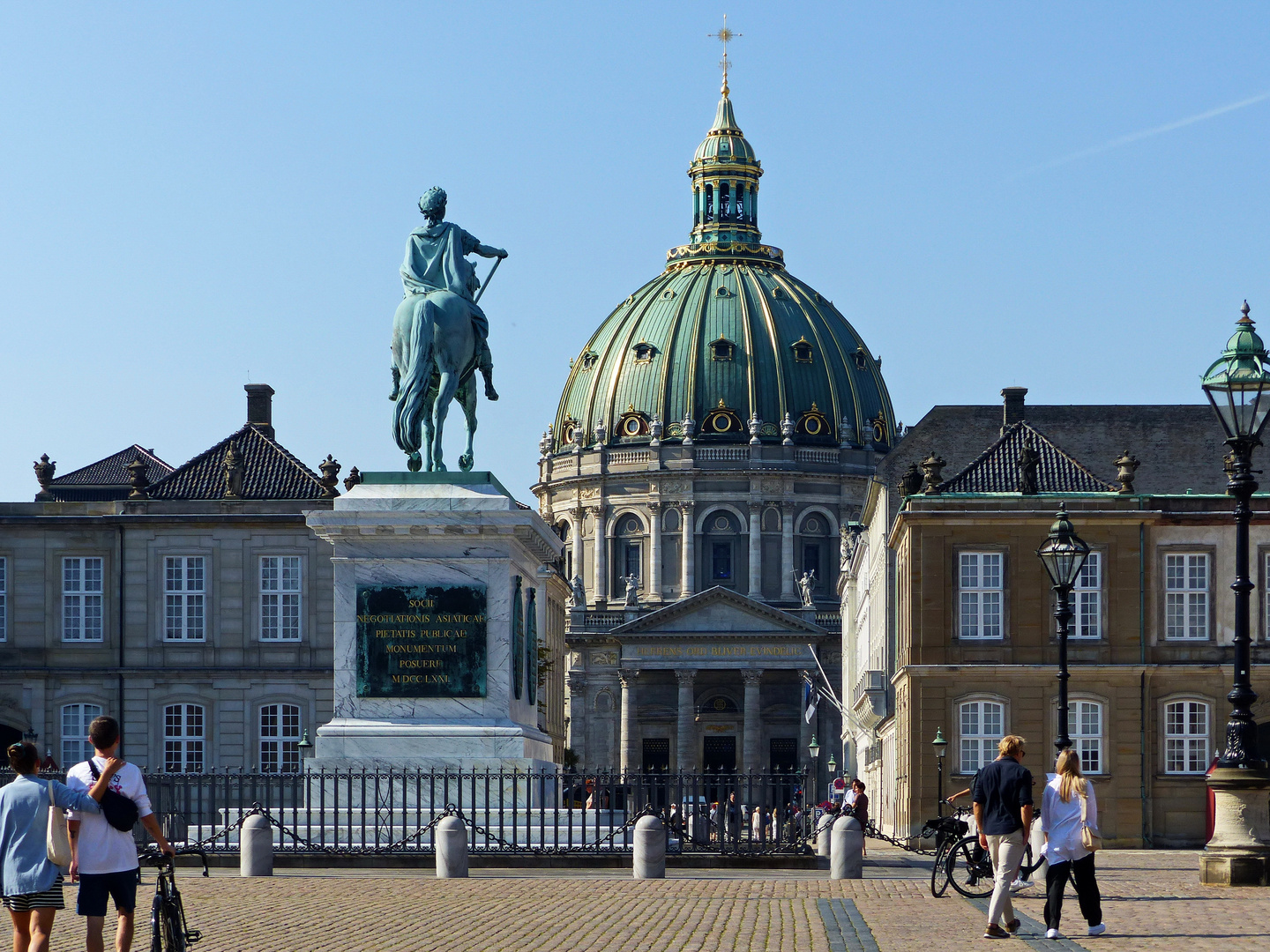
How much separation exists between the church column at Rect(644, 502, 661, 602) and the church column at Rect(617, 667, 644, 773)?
9.85m

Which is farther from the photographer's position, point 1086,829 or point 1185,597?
point 1185,597

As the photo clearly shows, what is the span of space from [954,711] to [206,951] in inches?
1503

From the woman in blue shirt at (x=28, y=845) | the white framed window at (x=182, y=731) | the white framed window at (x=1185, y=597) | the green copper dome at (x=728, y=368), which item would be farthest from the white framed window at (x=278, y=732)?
the green copper dome at (x=728, y=368)

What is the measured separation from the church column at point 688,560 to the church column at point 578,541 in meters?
6.41

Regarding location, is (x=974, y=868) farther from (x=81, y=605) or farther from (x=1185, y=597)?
(x=81, y=605)

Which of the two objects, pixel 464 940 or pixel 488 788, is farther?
pixel 488 788

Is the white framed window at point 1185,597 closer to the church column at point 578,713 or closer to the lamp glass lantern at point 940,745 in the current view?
the lamp glass lantern at point 940,745

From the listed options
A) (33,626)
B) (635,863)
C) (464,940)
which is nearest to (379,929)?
(464,940)

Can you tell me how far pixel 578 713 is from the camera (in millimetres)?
134375

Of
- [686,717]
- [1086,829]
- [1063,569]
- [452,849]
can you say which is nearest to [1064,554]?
[1063,569]

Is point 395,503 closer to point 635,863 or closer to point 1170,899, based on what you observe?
point 635,863

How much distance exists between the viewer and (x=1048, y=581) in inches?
2093

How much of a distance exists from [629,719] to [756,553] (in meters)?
14.8

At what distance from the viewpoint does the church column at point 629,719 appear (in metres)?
132
